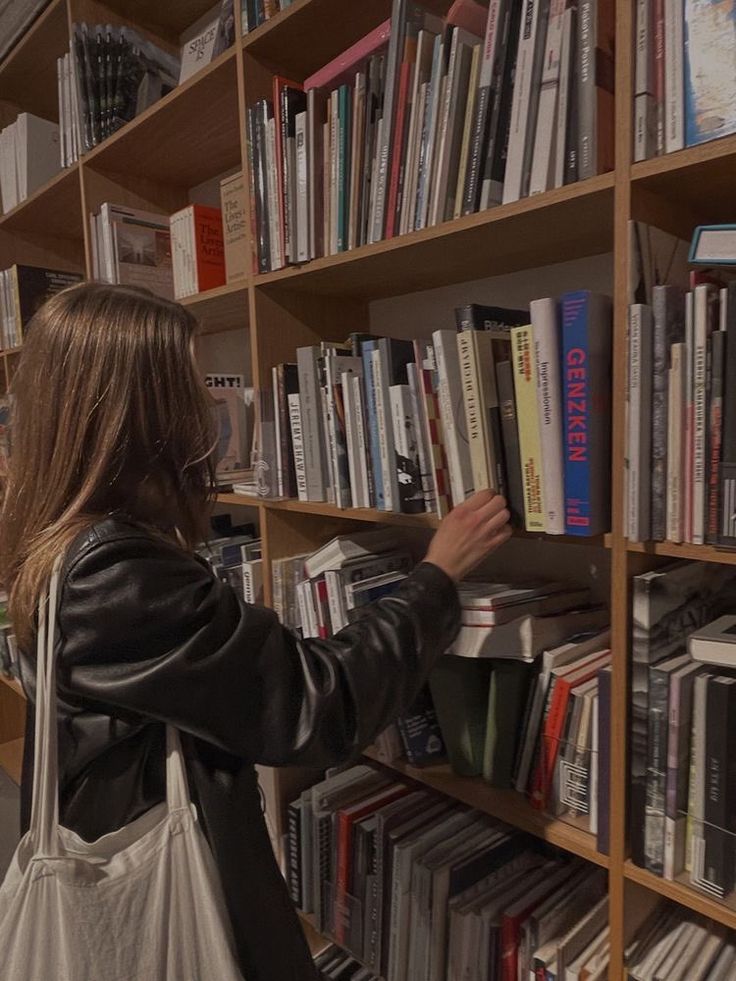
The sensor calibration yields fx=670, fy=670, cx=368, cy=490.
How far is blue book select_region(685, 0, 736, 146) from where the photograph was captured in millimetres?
657

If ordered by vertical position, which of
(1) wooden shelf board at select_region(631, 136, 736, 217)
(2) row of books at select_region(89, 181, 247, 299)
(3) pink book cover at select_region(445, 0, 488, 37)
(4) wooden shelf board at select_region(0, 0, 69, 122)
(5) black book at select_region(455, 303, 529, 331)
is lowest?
(5) black book at select_region(455, 303, 529, 331)

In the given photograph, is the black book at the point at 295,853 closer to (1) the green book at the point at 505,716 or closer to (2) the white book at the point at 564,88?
(1) the green book at the point at 505,716

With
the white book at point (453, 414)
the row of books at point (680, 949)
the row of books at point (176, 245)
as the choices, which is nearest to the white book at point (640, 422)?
the white book at point (453, 414)

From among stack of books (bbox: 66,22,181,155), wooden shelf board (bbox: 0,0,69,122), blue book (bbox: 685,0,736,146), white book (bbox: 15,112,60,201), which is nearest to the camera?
blue book (bbox: 685,0,736,146)

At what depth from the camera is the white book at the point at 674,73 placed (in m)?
0.69

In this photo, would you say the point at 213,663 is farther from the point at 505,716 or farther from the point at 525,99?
the point at 525,99

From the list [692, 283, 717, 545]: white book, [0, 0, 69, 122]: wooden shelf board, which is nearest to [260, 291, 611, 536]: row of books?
[692, 283, 717, 545]: white book

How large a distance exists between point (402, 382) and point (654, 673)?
514mm

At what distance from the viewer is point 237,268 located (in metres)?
1.33

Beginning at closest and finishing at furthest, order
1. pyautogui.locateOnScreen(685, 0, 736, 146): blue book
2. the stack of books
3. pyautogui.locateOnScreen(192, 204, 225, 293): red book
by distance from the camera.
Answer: pyautogui.locateOnScreen(685, 0, 736, 146): blue book, pyautogui.locateOnScreen(192, 204, 225, 293): red book, the stack of books

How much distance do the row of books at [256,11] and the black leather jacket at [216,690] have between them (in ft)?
3.04

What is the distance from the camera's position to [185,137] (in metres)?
1.51

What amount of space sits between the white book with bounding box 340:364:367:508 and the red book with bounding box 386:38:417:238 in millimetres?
217

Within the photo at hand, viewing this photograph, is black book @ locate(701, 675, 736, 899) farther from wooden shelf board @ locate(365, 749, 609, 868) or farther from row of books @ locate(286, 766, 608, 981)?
row of books @ locate(286, 766, 608, 981)
